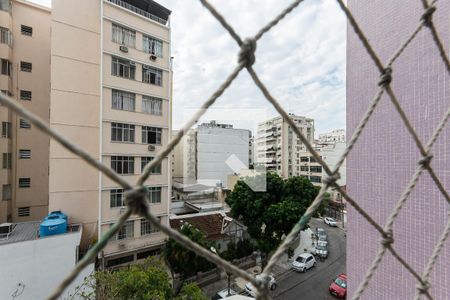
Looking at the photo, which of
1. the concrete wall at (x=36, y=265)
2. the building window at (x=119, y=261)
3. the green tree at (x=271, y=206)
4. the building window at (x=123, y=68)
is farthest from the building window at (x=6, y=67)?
the green tree at (x=271, y=206)

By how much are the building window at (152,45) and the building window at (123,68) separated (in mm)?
607

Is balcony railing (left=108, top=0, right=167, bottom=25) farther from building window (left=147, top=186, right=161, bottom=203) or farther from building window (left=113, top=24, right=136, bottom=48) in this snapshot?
building window (left=147, top=186, right=161, bottom=203)

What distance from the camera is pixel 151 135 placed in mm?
5789

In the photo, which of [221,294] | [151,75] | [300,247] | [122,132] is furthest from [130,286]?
[300,247]

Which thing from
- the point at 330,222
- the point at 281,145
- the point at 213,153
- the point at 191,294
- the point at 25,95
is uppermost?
the point at 25,95

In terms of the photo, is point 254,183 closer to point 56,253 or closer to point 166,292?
point 166,292

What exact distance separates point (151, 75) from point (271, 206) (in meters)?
4.28

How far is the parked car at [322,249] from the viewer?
278 inches

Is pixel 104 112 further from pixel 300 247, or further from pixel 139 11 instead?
pixel 300 247

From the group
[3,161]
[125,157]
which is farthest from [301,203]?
[3,161]

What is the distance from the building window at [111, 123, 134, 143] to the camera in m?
→ 5.20

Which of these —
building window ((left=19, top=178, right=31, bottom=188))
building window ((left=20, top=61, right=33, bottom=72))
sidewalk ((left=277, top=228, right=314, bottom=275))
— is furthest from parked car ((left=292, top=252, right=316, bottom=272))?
building window ((left=20, top=61, right=33, bottom=72))

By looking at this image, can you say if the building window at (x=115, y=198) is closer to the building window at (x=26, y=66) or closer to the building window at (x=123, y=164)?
the building window at (x=123, y=164)

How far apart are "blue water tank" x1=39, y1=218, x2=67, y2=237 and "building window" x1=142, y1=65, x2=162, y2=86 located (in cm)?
349
